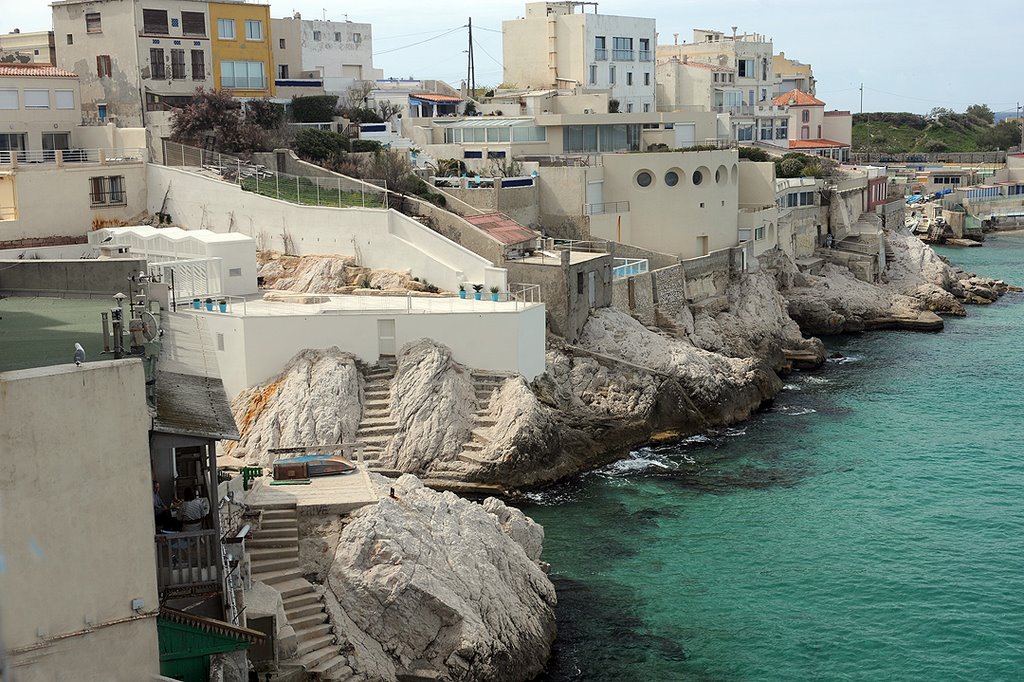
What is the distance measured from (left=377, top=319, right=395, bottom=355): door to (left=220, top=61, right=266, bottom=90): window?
20138 mm

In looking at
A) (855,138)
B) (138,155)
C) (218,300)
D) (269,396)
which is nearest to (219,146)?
(138,155)

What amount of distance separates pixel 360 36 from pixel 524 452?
35941 mm

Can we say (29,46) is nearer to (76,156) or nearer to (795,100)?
(76,156)

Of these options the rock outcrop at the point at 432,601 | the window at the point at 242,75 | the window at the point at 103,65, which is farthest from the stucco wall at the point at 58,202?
the rock outcrop at the point at 432,601

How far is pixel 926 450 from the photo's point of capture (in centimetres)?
3778

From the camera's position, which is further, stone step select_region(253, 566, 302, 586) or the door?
the door

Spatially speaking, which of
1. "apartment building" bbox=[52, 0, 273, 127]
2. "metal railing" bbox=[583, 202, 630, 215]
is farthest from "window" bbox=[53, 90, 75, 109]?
"metal railing" bbox=[583, 202, 630, 215]

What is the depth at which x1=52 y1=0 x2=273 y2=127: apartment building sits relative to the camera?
49.4 m

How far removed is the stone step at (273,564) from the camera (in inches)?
860

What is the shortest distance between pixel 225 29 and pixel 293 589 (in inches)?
1400

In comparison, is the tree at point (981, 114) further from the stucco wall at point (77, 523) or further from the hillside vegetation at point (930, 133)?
the stucco wall at point (77, 523)

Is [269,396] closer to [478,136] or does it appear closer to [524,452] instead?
[524,452]

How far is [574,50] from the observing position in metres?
67.6

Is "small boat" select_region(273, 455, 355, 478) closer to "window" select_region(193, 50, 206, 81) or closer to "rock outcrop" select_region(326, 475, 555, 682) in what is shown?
"rock outcrop" select_region(326, 475, 555, 682)
